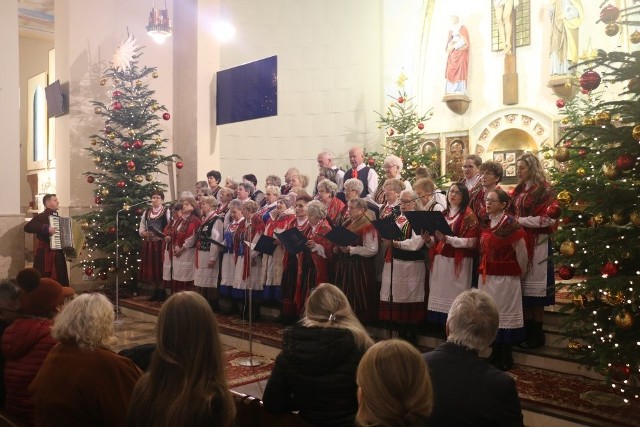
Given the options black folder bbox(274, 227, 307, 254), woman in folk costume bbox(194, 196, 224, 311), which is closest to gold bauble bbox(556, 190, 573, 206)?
black folder bbox(274, 227, 307, 254)

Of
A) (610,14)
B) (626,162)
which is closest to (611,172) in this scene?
(626,162)

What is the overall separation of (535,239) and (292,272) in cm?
277

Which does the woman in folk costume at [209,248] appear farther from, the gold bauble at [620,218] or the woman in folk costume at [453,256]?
the gold bauble at [620,218]

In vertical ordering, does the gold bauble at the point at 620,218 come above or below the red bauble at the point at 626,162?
below

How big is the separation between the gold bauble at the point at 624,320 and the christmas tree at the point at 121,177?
8030mm

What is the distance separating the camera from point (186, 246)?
8.73 metres

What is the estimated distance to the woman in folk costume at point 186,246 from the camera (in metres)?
8.76

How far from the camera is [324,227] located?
6.71 metres

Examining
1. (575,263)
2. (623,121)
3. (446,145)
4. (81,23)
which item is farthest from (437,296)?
(81,23)

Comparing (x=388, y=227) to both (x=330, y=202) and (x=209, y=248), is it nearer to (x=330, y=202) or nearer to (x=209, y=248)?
(x=330, y=202)

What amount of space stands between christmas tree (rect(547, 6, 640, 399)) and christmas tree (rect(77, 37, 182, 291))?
302 inches

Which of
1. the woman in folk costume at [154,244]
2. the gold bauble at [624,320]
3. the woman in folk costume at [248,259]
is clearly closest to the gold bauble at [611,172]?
the gold bauble at [624,320]

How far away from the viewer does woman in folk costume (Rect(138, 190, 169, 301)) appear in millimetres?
9688

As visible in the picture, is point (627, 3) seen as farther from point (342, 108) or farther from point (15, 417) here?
point (15, 417)
